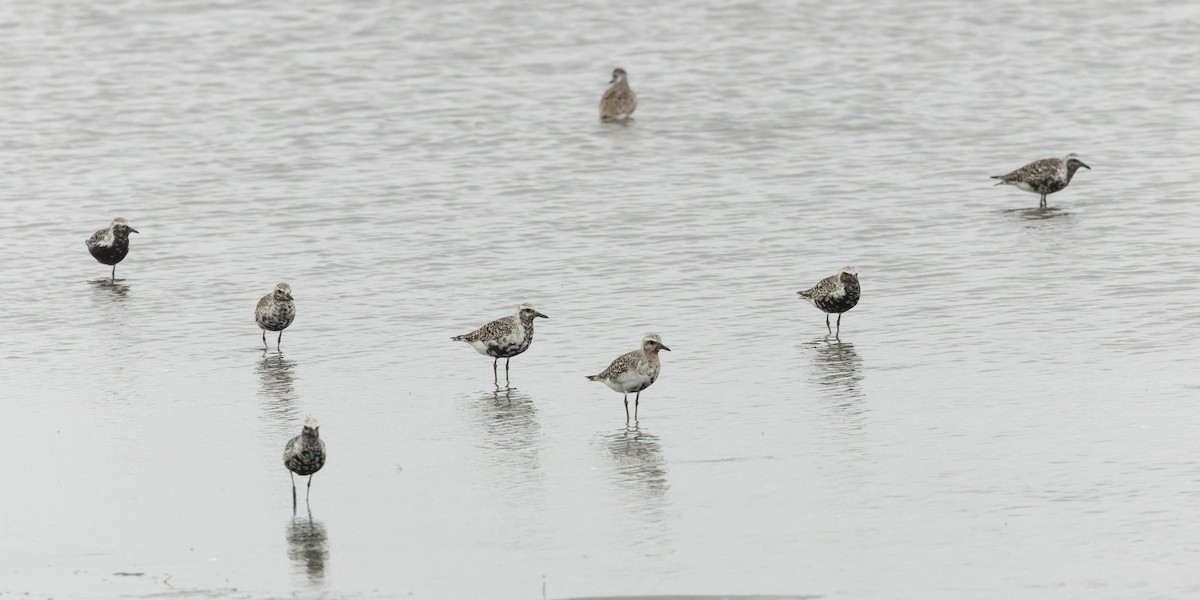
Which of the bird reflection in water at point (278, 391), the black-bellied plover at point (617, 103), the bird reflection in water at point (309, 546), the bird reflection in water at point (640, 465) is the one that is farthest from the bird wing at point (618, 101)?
the bird reflection in water at point (309, 546)

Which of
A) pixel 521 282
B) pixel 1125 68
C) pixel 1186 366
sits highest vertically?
pixel 1125 68

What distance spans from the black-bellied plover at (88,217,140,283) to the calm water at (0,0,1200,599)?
59 centimetres

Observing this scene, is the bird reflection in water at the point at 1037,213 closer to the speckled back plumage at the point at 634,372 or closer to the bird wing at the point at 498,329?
the bird wing at the point at 498,329

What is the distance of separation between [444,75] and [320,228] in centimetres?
1419

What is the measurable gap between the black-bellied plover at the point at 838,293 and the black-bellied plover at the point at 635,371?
4.11 metres

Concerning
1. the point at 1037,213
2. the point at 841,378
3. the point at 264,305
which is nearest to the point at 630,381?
the point at 841,378

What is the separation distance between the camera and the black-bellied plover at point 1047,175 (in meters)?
29.4

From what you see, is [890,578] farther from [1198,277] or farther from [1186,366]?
[1198,277]

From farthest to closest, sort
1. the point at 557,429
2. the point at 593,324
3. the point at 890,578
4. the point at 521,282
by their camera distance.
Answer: the point at 521,282, the point at 593,324, the point at 557,429, the point at 890,578

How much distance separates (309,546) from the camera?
13.6 m

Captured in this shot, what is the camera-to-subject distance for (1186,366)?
1841 centimetres

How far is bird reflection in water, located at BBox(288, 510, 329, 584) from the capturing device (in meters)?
13.0

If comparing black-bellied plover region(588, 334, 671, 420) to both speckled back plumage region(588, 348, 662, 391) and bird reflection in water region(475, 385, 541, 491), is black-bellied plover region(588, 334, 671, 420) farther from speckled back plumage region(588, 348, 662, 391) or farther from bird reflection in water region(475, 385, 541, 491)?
bird reflection in water region(475, 385, 541, 491)

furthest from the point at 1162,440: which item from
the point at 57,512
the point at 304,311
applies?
the point at 304,311
